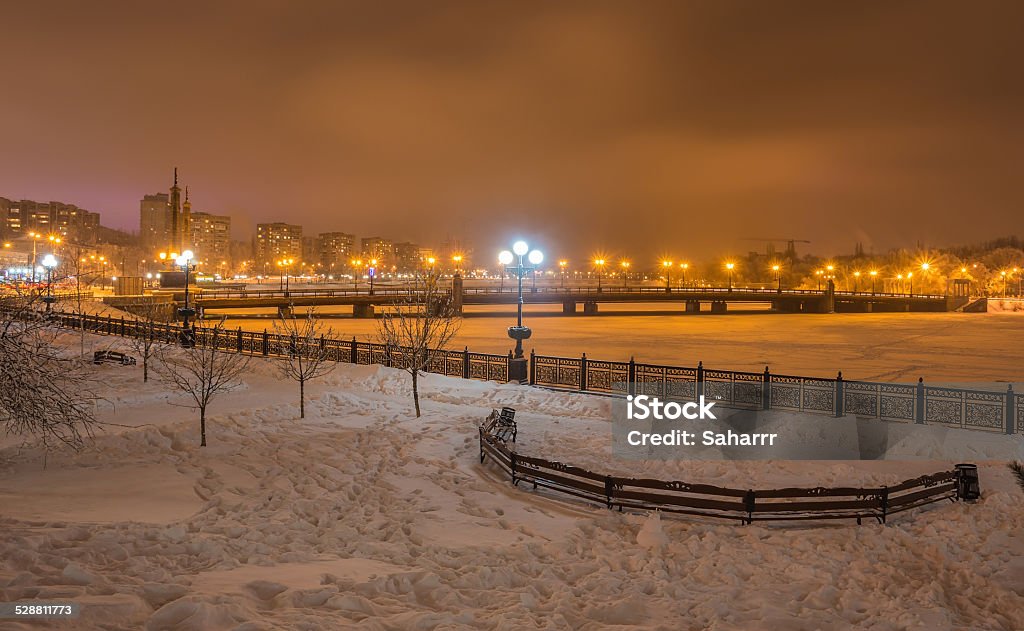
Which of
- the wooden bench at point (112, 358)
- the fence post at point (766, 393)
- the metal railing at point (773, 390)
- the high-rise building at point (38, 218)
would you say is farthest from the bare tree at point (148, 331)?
the high-rise building at point (38, 218)

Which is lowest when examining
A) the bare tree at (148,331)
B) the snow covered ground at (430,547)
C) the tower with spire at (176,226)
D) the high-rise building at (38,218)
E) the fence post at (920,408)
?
the snow covered ground at (430,547)

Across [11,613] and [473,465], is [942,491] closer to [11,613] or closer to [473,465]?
[473,465]

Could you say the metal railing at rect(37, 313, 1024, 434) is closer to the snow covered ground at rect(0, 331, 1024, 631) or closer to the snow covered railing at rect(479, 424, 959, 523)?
the snow covered ground at rect(0, 331, 1024, 631)

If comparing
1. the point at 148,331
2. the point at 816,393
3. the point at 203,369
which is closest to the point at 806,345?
the point at 816,393

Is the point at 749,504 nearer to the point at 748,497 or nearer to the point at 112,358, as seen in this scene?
the point at 748,497

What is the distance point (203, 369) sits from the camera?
16.3 meters

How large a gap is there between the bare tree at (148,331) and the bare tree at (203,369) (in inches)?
22.9

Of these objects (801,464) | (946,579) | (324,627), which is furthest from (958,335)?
(324,627)

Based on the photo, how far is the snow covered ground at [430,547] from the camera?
7242 mm

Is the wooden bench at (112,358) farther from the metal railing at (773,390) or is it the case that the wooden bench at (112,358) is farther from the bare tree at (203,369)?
the metal railing at (773,390)

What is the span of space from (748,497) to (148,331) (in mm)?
29727

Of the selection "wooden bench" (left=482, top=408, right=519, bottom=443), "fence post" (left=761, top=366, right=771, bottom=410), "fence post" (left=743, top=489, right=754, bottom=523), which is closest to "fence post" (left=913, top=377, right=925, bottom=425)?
"fence post" (left=761, top=366, right=771, bottom=410)

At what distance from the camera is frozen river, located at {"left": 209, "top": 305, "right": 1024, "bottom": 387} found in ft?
87.8

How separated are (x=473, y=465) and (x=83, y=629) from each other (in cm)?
858
